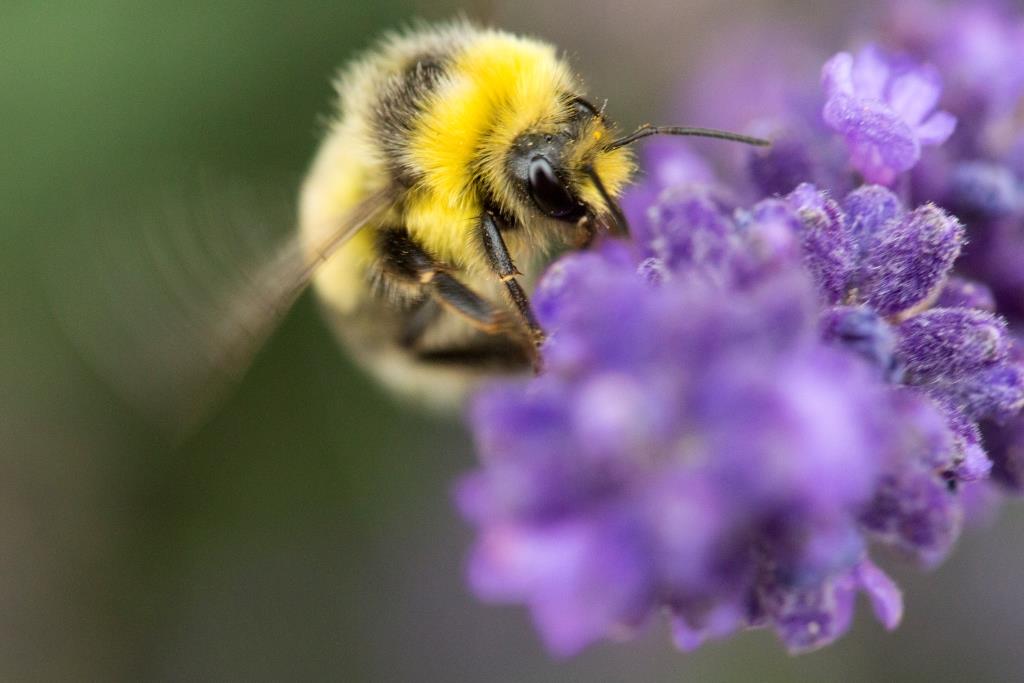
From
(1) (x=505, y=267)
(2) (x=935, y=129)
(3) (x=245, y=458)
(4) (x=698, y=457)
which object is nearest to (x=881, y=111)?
(2) (x=935, y=129)

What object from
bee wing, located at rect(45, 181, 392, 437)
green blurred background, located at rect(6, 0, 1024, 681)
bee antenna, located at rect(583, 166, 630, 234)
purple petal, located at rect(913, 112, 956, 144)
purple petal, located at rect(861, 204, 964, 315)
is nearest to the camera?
purple petal, located at rect(861, 204, 964, 315)

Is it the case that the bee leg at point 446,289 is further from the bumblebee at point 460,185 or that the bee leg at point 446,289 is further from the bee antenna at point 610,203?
the bee antenna at point 610,203

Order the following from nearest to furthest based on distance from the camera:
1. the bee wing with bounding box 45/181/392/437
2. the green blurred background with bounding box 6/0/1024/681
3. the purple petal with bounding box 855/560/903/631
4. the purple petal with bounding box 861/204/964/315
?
the purple petal with bounding box 855/560/903/631
the purple petal with bounding box 861/204/964/315
the bee wing with bounding box 45/181/392/437
the green blurred background with bounding box 6/0/1024/681

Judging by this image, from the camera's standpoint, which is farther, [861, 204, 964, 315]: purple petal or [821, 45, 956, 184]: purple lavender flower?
[821, 45, 956, 184]: purple lavender flower

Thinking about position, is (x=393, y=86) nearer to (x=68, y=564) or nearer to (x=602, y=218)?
(x=602, y=218)

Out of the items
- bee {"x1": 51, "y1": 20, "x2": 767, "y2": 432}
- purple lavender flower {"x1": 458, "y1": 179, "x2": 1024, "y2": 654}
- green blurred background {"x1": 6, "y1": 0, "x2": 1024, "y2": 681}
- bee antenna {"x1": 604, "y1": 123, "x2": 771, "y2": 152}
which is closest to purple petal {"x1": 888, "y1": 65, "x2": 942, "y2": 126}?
bee antenna {"x1": 604, "y1": 123, "x2": 771, "y2": 152}

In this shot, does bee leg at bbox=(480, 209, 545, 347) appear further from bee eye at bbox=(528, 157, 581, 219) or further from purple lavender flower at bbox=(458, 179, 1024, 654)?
purple lavender flower at bbox=(458, 179, 1024, 654)

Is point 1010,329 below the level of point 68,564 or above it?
above

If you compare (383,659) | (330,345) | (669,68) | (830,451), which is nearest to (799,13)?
(669,68)
